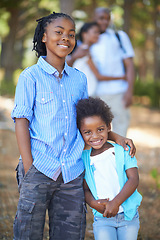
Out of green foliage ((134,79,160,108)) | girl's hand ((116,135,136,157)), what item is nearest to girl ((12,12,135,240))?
girl's hand ((116,135,136,157))

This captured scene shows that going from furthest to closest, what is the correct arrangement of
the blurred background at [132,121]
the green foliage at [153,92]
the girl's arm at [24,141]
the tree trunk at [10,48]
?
the tree trunk at [10,48] < the green foliage at [153,92] < the blurred background at [132,121] < the girl's arm at [24,141]

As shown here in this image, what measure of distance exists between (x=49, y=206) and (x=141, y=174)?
391 cm

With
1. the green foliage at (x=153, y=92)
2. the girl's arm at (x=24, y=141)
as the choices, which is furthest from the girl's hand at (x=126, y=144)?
the green foliage at (x=153, y=92)

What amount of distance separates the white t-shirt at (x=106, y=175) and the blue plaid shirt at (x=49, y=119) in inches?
4.8

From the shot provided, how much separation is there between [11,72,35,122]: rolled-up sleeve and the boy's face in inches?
88.0

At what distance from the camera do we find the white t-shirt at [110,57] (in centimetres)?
426

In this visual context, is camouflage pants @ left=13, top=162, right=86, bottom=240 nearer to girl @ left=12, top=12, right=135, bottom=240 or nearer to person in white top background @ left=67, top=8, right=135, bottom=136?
girl @ left=12, top=12, right=135, bottom=240

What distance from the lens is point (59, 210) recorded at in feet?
7.64

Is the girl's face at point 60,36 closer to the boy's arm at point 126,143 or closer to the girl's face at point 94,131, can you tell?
the girl's face at point 94,131

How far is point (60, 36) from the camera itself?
7.59ft

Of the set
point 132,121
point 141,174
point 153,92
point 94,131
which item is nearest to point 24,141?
point 94,131

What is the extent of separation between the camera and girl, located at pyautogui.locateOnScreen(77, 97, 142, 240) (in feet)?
7.63

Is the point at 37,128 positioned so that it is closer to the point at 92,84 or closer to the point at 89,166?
the point at 89,166

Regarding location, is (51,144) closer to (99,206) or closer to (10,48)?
(99,206)
